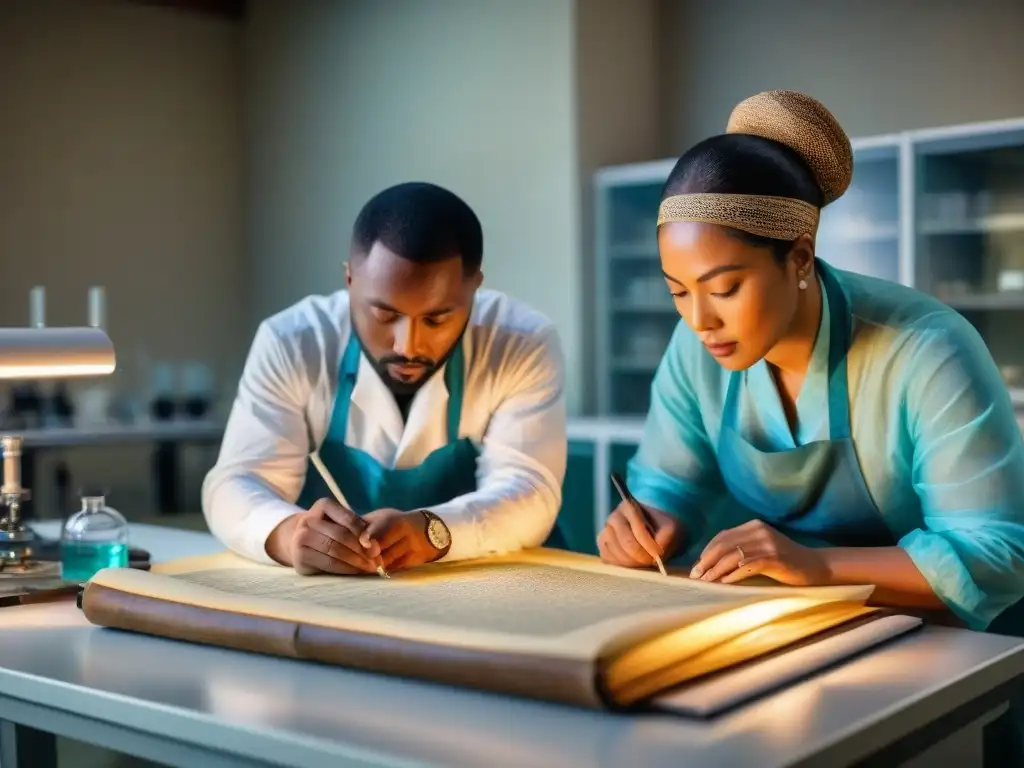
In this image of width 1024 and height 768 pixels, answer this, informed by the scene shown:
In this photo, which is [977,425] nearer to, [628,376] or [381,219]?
[381,219]

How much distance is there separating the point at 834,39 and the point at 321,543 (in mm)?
3986

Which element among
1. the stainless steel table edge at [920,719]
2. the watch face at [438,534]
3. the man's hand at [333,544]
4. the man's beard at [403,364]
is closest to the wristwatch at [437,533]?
the watch face at [438,534]

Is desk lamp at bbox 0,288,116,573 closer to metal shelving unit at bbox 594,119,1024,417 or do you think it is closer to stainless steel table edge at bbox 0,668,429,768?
stainless steel table edge at bbox 0,668,429,768

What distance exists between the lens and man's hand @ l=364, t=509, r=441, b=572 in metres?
1.38

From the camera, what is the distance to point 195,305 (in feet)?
20.6

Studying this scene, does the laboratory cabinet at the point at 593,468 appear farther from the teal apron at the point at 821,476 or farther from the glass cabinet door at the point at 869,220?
the teal apron at the point at 821,476

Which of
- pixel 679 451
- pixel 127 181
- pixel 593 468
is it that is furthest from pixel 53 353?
pixel 127 181

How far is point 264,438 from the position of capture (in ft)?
5.67

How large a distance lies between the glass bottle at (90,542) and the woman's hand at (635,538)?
1.95 ft

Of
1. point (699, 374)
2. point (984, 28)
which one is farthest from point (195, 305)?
point (699, 374)

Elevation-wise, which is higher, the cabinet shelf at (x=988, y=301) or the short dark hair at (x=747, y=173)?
the short dark hair at (x=747, y=173)

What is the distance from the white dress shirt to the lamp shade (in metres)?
0.23

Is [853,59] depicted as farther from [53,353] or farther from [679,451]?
[53,353]

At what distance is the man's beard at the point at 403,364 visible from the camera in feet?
5.19
